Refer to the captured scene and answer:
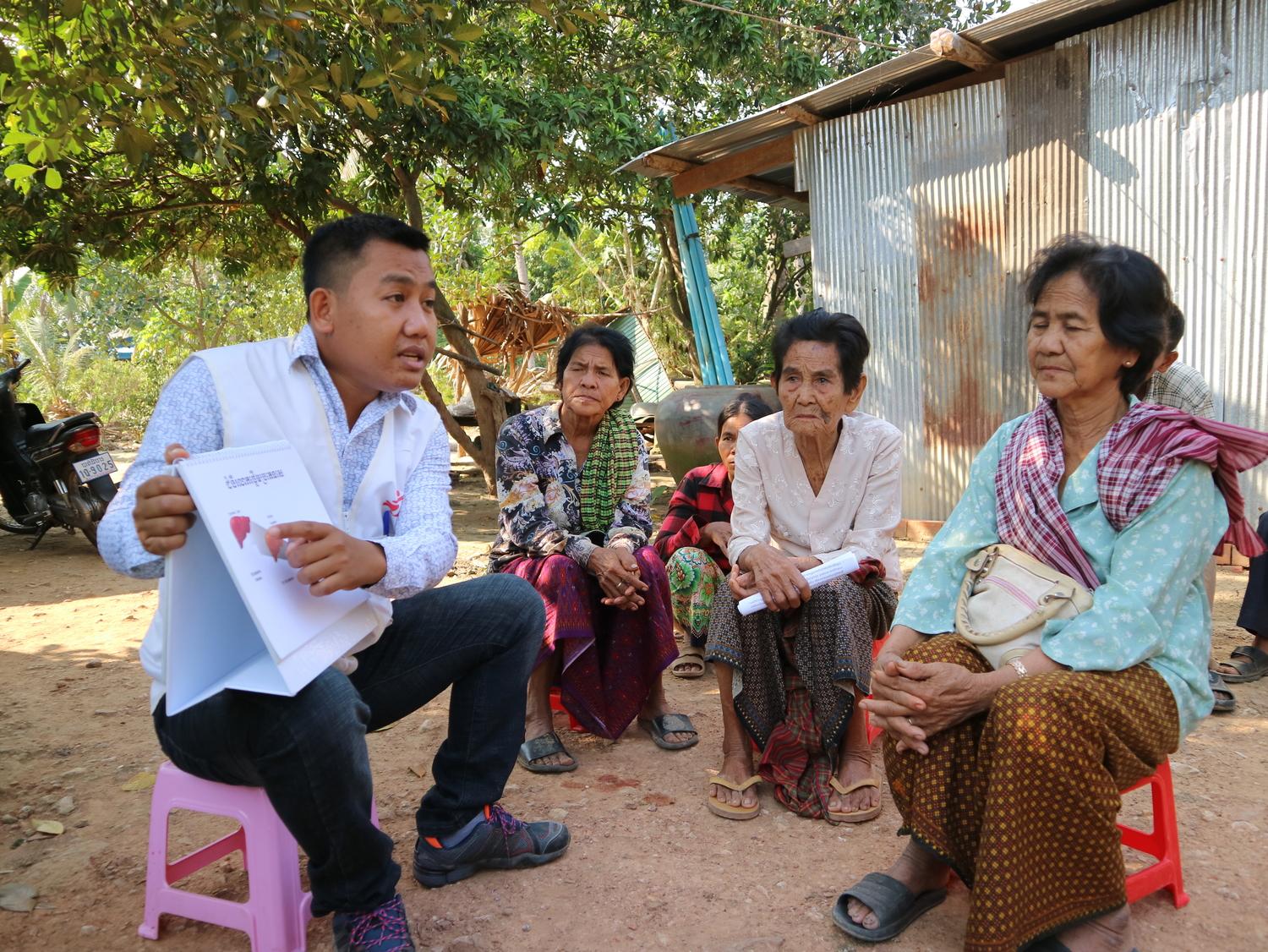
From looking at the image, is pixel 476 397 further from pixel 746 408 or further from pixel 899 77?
pixel 746 408

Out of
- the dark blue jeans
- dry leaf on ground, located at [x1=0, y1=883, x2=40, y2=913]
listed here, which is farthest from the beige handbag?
dry leaf on ground, located at [x1=0, y1=883, x2=40, y2=913]

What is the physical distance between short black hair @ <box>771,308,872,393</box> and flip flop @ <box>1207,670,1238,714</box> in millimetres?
1891

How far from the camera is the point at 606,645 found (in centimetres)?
341

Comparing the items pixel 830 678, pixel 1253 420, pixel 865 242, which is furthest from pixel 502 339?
pixel 830 678

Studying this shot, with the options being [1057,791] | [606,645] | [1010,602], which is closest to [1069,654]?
[1010,602]

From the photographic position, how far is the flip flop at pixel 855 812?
2.77m

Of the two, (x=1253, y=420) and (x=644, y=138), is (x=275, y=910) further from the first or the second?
(x=644, y=138)

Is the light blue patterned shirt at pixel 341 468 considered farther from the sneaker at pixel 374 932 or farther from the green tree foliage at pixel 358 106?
the green tree foliage at pixel 358 106

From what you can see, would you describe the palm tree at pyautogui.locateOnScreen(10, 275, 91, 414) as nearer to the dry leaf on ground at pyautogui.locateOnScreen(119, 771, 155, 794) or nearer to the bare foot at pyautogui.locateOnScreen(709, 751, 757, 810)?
the dry leaf on ground at pyautogui.locateOnScreen(119, 771, 155, 794)

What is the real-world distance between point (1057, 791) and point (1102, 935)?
0.39 m

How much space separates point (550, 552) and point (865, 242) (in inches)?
178

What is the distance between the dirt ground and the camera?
2.21 metres

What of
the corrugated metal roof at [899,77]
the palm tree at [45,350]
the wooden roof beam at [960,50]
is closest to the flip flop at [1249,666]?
the corrugated metal roof at [899,77]

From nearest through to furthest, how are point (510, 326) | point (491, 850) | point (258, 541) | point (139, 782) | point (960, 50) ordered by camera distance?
point (258, 541) < point (491, 850) < point (139, 782) < point (960, 50) < point (510, 326)
